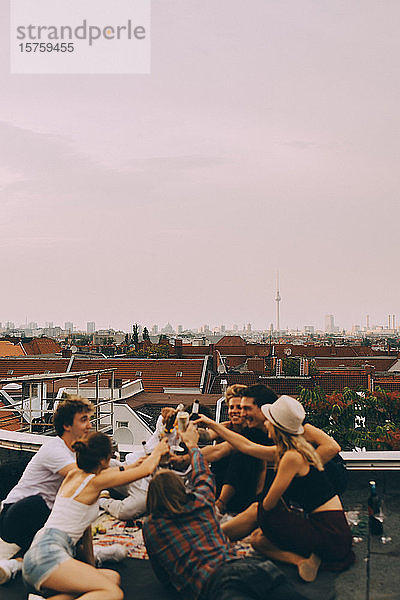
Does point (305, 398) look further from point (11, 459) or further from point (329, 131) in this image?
point (329, 131)

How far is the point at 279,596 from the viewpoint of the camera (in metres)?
3.31

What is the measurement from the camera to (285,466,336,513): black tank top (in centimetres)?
417

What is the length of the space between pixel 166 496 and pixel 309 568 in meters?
1.23

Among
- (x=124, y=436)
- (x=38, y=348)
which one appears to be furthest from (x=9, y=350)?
(x=124, y=436)

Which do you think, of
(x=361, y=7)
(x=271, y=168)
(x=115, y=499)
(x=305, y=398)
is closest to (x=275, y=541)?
(x=115, y=499)

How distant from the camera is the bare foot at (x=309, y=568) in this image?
407cm

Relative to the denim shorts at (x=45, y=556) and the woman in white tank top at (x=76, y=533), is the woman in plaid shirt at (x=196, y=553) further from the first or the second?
the denim shorts at (x=45, y=556)

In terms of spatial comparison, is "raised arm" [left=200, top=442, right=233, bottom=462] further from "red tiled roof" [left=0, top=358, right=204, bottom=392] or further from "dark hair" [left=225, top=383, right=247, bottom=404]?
"red tiled roof" [left=0, top=358, right=204, bottom=392]

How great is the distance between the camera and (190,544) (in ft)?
11.9

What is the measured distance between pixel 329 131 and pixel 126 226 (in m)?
25.5

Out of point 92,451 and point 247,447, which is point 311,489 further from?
point 92,451

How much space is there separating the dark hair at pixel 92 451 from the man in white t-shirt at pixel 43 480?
22.0 inches

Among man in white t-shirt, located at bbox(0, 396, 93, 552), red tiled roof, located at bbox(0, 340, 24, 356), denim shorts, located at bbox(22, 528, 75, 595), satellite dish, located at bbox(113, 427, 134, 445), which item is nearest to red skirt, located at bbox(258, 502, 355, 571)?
denim shorts, located at bbox(22, 528, 75, 595)

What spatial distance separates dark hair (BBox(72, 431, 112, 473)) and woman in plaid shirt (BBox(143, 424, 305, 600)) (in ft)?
1.32
